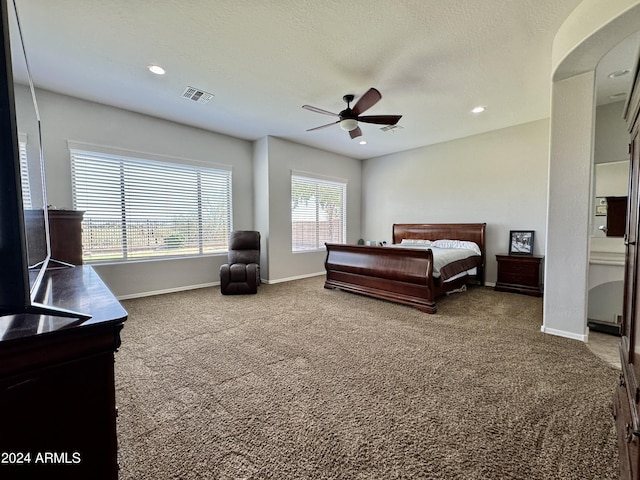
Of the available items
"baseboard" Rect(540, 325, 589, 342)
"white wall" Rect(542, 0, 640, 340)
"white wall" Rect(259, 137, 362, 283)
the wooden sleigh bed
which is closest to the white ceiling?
"white wall" Rect(542, 0, 640, 340)

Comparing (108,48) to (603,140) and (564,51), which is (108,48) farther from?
(603,140)

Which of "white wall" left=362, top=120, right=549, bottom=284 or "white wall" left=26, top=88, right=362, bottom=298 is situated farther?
"white wall" left=362, top=120, right=549, bottom=284

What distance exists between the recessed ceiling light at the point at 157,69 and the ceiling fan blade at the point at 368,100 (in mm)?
2161

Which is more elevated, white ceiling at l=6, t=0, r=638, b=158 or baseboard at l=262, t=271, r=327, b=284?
white ceiling at l=6, t=0, r=638, b=158

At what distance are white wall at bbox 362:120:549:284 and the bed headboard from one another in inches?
7.3

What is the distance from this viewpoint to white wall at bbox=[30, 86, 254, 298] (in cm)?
363

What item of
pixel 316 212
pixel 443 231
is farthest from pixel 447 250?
pixel 316 212

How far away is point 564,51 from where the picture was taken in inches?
93.2

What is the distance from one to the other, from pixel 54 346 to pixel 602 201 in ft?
17.1

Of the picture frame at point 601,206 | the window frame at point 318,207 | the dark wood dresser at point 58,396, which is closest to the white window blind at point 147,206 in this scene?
the window frame at point 318,207

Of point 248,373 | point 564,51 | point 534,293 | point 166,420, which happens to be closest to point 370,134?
point 564,51

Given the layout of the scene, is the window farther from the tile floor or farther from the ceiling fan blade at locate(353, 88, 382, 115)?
the tile floor

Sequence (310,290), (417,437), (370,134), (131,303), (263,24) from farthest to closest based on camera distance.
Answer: (370,134), (310,290), (131,303), (263,24), (417,437)

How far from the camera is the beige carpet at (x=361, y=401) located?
1354 mm
